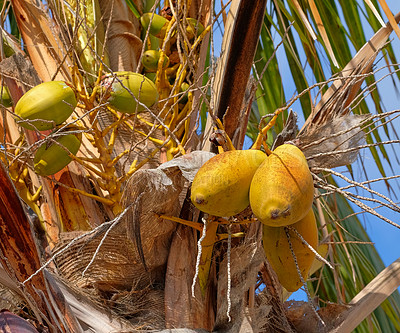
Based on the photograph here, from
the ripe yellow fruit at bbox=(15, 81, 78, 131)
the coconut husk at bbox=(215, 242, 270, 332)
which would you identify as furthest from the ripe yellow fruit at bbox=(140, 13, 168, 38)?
the coconut husk at bbox=(215, 242, 270, 332)

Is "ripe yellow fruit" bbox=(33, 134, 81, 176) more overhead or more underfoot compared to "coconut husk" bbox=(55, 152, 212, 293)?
more overhead

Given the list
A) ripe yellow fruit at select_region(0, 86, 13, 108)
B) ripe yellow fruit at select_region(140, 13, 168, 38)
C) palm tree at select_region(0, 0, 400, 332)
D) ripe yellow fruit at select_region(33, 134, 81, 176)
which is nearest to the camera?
palm tree at select_region(0, 0, 400, 332)

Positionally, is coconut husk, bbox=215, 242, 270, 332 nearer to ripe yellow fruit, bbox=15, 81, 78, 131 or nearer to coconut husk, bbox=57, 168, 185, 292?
coconut husk, bbox=57, 168, 185, 292

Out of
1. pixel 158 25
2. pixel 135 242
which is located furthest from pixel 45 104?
pixel 158 25

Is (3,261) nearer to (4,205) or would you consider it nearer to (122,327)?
(4,205)

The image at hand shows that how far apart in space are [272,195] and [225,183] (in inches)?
2.9

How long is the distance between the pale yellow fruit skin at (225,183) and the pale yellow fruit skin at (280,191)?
2cm

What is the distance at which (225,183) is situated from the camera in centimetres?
81

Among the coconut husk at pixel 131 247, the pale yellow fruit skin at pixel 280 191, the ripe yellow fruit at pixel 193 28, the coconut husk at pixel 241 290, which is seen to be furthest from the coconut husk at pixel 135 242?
the ripe yellow fruit at pixel 193 28

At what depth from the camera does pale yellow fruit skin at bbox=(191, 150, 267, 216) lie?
2.67ft

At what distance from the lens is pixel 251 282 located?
3.52 ft

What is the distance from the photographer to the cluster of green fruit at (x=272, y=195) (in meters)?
0.78

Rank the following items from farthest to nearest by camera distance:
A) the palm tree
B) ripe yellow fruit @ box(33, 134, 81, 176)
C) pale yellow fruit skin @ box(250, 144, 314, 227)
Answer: ripe yellow fruit @ box(33, 134, 81, 176) < the palm tree < pale yellow fruit skin @ box(250, 144, 314, 227)

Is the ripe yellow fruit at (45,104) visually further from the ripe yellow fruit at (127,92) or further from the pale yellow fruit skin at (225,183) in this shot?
the pale yellow fruit skin at (225,183)
